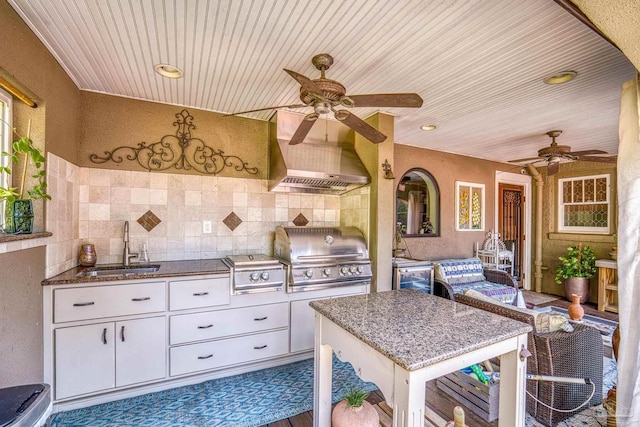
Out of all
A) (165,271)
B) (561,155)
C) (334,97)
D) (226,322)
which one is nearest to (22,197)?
(165,271)

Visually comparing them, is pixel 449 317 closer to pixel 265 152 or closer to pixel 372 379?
pixel 372 379

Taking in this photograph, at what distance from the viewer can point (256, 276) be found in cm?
253

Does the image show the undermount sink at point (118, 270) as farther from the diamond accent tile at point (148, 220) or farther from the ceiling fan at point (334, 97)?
the ceiling fan at point (334, 97)

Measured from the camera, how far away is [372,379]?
116 cm

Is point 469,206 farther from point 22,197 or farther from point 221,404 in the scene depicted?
point 22,197

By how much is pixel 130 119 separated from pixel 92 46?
2.89 feet

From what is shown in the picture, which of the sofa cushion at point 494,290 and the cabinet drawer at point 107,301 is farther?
the sofa cushion at point 494,290

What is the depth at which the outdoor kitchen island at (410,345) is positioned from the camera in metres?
1.02

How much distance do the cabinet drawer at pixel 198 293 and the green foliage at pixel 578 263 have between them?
5.48 meters

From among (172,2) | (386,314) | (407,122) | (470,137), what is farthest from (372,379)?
(470,137)

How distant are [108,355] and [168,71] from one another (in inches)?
83.2

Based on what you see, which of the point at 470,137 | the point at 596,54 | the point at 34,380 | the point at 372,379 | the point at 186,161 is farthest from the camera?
the point at 470,137

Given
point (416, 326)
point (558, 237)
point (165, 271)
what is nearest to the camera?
point (416, 326)

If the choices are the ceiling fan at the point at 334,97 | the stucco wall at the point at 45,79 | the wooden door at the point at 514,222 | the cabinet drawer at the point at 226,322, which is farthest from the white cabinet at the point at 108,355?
the wooden door at the point at 514,222
